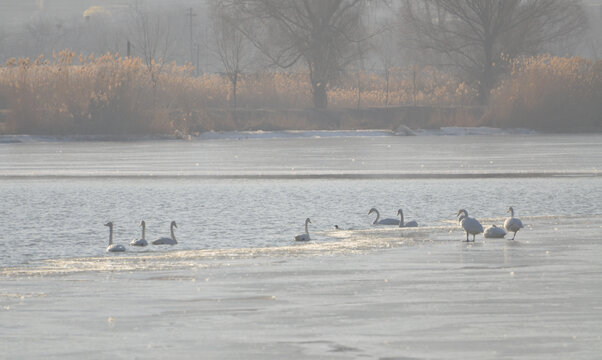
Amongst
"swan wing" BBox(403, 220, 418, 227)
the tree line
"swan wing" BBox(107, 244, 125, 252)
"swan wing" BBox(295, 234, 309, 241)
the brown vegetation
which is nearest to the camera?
"swan wing" BBox(107, 244, 125, 252)

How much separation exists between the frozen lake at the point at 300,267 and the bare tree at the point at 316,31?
83.5ft

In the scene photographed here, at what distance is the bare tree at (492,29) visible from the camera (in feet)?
171

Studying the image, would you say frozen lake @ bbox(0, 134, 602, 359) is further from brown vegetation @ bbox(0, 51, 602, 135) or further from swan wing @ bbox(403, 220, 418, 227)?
brown vegetation @ bbox(0, 51, 602, 135)

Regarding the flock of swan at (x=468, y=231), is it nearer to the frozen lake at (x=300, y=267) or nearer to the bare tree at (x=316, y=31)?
the frozen lake at (x=300, y=267)

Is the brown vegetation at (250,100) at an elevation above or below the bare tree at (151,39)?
below

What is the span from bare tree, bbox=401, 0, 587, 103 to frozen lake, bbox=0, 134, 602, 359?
25948mm

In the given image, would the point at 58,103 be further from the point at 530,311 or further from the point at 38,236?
the point at 530,311

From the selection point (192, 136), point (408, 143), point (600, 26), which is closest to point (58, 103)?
point (192, 136)

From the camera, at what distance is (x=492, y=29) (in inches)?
2082

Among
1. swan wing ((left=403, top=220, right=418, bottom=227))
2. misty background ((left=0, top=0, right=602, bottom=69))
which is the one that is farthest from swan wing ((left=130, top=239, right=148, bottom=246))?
misty background ((left=0, top=0, right=602, bottom=69))

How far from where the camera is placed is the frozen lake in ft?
26.5

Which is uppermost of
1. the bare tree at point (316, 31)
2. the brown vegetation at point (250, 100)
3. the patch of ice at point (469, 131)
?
the bare tree at point (316, 31)

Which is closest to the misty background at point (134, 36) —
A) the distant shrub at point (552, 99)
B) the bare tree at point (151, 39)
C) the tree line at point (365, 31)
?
the bare tree at point (151, 39)

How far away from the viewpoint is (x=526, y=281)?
10.6m
